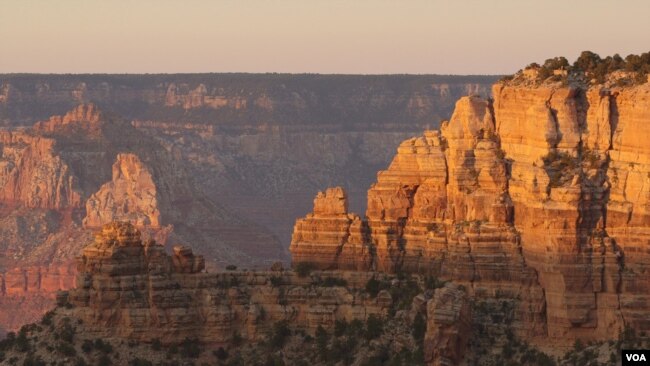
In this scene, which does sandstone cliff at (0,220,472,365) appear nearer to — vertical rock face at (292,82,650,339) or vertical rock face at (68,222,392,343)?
vertical rock face at (68,222,392,343)

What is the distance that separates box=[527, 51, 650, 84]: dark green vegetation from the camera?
10156cm

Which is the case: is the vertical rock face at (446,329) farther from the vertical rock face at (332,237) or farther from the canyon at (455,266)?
the vertical rock face at (332,237)

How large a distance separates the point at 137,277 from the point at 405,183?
10030mm

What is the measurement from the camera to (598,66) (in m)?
103

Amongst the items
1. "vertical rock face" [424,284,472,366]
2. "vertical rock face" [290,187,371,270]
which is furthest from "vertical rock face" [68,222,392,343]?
"vertical rock face" [424,284,472,366]

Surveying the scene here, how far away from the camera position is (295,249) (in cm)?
10738

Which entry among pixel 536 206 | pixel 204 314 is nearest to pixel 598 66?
pixel 536 206

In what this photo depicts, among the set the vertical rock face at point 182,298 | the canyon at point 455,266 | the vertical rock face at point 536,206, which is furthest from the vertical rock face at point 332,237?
the vertical rock face at point 182,298

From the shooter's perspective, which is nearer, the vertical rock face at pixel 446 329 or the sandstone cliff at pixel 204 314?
the vertical rock face at pixel 446 329

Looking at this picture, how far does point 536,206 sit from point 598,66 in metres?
6.44

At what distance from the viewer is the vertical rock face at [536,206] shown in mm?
98938

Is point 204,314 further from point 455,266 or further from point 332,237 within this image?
point 455,266

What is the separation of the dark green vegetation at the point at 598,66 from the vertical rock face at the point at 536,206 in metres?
0.80

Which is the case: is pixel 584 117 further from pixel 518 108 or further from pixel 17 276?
pixel 17 276
